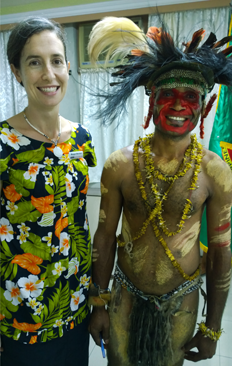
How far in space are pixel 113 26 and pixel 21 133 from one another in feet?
1.71

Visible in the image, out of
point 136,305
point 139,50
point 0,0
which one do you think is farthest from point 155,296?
point 0,0

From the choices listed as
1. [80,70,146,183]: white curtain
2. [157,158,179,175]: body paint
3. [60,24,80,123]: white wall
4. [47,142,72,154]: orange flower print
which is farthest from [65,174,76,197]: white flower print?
[60,24,80,123]: white wall

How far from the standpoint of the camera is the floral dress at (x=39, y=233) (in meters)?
0.96

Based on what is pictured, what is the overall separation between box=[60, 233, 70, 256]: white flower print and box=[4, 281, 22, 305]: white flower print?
9.0 inches

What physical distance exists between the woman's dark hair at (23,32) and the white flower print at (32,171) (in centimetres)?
39

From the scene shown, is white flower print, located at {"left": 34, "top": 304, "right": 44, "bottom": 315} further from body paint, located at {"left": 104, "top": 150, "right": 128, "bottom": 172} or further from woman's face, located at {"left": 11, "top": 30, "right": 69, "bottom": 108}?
woman's face, located at {"left": 11, "top": 30, "right": 69, "bottom": 108}

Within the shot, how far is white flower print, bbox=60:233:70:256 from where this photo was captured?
1.02 metres

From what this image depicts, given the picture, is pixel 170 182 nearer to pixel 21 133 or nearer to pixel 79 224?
pixel 79 224

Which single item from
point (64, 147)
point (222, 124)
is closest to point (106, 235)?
point (64, 147)

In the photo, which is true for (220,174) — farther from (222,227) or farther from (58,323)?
(58,323)

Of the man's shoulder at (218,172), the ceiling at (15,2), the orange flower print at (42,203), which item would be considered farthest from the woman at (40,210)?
the ceiling at (15,2)

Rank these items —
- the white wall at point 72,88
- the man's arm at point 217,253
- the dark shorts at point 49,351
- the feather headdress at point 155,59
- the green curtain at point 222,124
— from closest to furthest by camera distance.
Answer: the feather headdress at point 155,59 → the man's arm at point 217,253 → the dark shorts at point 49,351 → the green curtain at point 222,124 → the white wall at point 72,88

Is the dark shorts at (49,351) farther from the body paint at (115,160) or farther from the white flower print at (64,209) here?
the body paint at (115,160)

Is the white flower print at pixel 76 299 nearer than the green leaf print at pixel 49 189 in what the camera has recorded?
No
